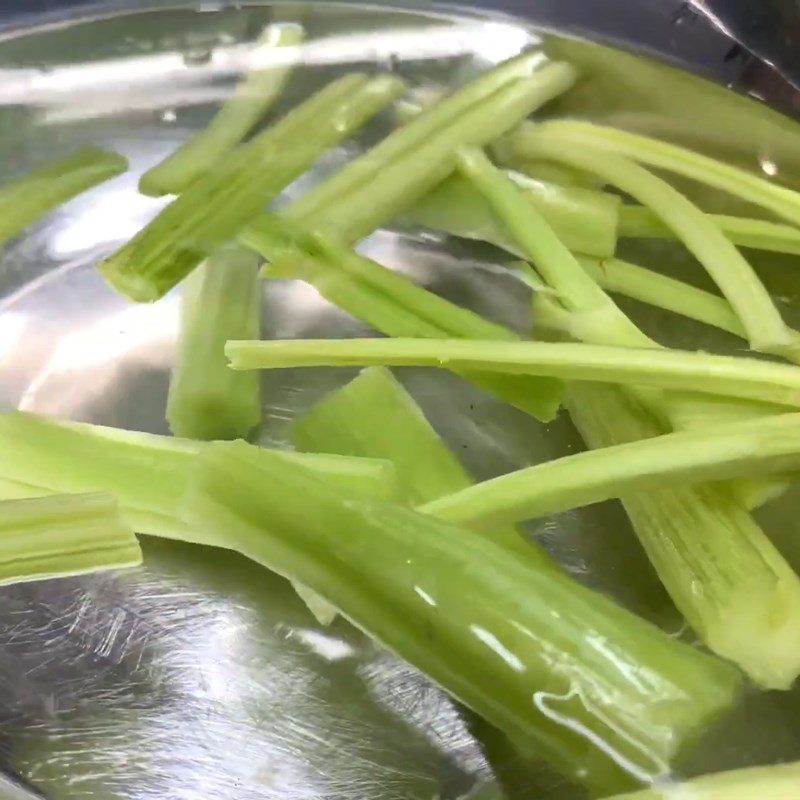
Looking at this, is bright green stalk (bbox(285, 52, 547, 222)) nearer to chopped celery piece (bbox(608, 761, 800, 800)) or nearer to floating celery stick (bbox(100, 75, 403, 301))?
floating celery stick (bbox(100, 75, 403, 301))

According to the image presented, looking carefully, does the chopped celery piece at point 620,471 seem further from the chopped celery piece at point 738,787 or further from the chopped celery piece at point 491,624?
the chopped celery piece at point 738,787

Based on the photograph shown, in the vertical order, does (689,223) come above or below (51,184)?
above

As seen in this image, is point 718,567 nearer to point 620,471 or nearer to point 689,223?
point 620,471

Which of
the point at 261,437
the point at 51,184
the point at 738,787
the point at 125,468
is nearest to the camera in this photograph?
the point at 738,787

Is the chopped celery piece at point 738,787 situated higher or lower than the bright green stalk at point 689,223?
lower

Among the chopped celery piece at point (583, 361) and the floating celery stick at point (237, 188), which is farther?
the floating celery stick at point (237, 188)

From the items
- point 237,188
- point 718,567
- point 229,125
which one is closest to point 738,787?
point 718,567

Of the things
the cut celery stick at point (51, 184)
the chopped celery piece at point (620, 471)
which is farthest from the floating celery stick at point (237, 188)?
the chopped celery piece at point (620, 471)
